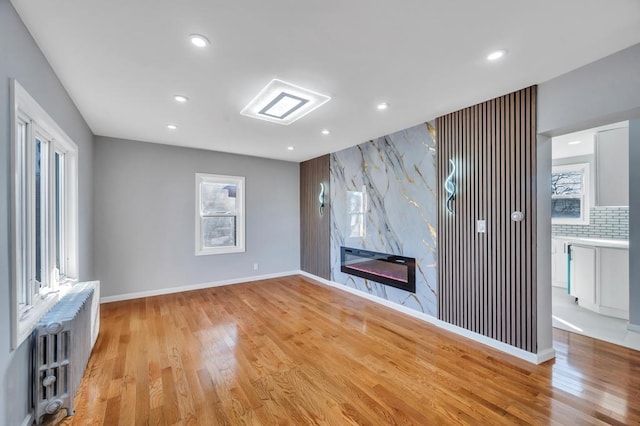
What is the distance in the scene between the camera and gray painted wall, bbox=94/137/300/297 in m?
4.28

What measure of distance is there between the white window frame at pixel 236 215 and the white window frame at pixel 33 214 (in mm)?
2002

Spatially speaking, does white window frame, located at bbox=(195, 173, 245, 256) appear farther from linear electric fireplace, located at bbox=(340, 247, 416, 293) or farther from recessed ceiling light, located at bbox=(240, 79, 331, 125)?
recessed ceiling light, located at bbox=(240, 79, 331, 125)

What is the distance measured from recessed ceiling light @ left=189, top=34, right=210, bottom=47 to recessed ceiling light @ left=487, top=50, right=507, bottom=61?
6.96ft

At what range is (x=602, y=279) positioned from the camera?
11.8 feet

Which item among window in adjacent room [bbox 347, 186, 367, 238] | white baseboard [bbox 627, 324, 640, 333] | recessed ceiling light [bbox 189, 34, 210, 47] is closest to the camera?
recessed ceiling light [bbox 189, 34, 210, 47]

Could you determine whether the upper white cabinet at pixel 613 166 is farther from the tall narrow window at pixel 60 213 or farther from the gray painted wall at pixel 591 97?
the tall narrow window at pixel 60 213

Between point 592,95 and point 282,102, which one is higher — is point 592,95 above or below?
below

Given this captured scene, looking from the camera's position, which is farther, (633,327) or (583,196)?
(583,196)

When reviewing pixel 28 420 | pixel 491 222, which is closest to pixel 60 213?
pixel 28 420

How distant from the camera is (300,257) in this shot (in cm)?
633

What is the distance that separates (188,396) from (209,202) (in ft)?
12.3

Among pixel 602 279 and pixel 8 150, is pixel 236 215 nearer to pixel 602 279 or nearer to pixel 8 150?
pixel 8 150

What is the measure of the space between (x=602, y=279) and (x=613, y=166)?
5.38ft

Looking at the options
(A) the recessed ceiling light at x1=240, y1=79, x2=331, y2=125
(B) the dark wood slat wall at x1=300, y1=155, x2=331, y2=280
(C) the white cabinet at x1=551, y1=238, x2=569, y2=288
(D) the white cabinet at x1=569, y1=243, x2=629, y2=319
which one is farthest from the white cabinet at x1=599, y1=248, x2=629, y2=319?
(A) the recessed ceiling light at x1=240, y1=79, x2=331, y2=125
